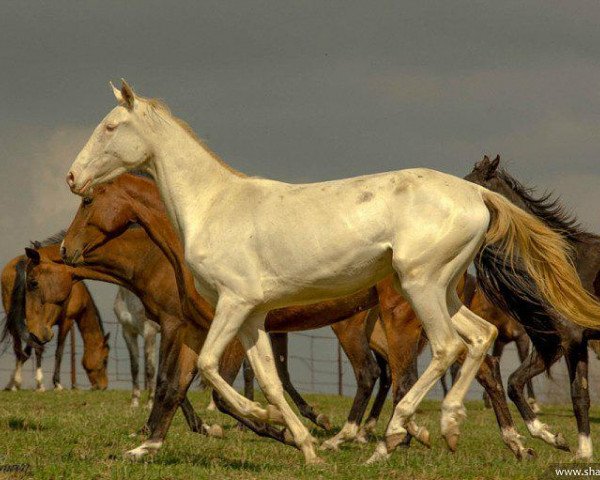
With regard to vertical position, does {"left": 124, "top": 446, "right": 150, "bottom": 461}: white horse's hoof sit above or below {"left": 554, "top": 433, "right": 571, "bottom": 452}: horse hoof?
above

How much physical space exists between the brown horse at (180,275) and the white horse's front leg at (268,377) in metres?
1.35

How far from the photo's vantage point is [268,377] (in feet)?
25.6

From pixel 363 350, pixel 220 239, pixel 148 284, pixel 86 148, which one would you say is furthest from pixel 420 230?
pixel 363 350

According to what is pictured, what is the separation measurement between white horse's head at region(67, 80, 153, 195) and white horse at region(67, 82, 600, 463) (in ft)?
0.03

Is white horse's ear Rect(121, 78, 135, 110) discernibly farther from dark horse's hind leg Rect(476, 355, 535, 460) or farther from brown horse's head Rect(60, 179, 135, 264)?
dark horse's hind leg Rect(476, 355, 535, 460)

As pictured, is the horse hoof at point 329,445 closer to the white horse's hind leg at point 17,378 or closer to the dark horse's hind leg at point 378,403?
the dark horse's hind leg at point 378,403

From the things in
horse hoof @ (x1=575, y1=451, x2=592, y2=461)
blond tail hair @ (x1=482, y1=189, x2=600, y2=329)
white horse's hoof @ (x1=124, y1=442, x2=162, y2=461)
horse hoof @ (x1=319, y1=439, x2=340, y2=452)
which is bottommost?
horse hoof @ (x1=319, y1=439, x2=340, y2=452)

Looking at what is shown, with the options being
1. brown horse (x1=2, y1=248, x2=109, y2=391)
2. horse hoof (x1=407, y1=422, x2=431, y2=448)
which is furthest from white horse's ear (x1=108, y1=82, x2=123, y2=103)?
brown horse (x1=2, y1=248, x2=109, y2=391)

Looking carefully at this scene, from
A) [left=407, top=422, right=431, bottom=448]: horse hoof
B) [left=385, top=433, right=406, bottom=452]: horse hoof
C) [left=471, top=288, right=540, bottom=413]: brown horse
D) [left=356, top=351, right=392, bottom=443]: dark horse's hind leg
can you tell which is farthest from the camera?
[left=471, top=288, right=540, bottom=413]: brown horse

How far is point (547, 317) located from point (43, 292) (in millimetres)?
6427

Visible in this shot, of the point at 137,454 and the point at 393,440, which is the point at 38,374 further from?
the point at 393,440

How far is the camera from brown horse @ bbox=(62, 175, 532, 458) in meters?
9.36

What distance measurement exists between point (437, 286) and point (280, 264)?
109 cm

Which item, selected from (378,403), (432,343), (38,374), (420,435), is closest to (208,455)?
(420,435)
